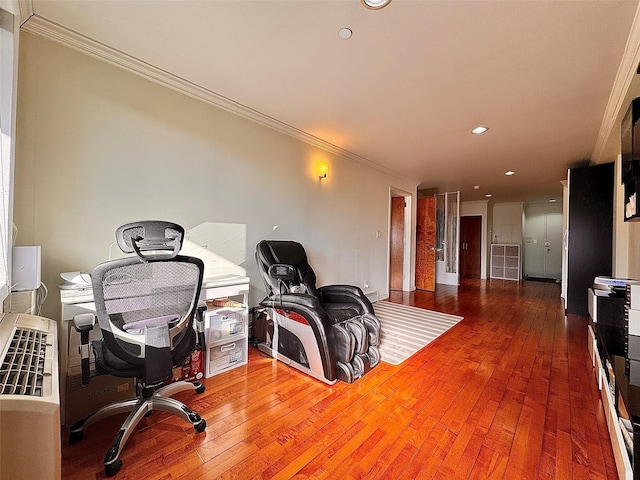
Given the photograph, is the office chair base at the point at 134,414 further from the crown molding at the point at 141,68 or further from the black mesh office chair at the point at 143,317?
the crown molding at the point at 141,68

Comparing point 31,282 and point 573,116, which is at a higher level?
point 573,116

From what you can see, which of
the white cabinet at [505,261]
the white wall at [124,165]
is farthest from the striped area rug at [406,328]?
the white cabinet at [505,261]

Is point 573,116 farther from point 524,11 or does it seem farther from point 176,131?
point 176,131

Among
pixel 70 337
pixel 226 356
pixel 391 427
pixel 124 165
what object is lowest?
pixel 391 427

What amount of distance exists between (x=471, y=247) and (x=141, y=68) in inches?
350

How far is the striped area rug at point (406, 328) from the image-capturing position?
274 centimetres

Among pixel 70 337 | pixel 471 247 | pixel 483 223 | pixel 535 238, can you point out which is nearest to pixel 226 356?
pixel 70 337

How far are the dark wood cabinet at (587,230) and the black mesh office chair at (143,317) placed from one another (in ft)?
17.6

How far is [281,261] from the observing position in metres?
2.70

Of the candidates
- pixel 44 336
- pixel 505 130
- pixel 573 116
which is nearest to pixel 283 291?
pixel 44 336

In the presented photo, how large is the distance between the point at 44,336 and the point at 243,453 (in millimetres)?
1135

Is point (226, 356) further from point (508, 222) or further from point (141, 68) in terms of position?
point (508, 222)

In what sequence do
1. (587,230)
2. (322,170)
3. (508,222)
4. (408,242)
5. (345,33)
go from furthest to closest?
1. (508,222)
2. (408,242)
3. (587,230)
4. (322,170)
5. (345,33)

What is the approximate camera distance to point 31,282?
1.48 metres
